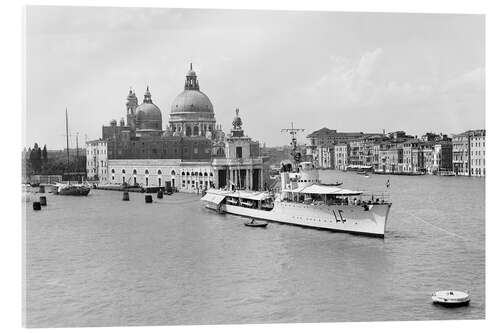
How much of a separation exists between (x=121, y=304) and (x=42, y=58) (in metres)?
2.11

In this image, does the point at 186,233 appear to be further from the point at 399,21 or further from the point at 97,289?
the point at 399,21

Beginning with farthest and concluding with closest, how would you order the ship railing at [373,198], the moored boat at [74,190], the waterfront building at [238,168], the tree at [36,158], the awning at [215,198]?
the waterfront building at [238,168], the awning at [215,198], the moored boat at [74,190], the ship railing at [373,198], the tree at [36,158]

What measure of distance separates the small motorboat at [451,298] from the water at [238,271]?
71 millimetres

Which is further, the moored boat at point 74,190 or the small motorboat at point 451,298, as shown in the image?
the moored boat at point 74,190

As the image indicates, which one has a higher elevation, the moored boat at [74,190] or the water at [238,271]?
the moored boat at [74,190]

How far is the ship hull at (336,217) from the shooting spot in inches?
359

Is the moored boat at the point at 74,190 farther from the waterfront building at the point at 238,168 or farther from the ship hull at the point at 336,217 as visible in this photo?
the waterfront building at the point at 238,168

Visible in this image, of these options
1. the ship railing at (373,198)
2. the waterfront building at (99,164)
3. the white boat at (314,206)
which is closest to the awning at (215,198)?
the white boat at (314,206)

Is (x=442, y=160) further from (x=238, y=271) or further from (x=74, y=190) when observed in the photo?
(x=238, y=271)

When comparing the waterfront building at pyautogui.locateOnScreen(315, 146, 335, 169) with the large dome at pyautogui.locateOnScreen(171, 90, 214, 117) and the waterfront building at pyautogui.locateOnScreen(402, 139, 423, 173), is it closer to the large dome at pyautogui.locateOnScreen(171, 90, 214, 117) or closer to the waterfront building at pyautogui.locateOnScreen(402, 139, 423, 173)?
the large dome at pyautogui.locateOnScreen(171, 90, 214, 117)

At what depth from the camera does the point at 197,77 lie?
24.9 ft

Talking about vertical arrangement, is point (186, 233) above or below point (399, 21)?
below

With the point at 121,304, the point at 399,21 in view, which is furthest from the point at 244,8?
the point at 121,304
